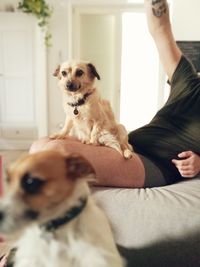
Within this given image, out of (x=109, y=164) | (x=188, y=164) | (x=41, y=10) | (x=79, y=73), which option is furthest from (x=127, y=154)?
(x=41, y=10)

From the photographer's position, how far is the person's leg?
114 cm

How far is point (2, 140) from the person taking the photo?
453cm

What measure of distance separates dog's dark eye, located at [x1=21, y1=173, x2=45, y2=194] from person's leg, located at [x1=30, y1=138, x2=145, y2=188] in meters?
0.48

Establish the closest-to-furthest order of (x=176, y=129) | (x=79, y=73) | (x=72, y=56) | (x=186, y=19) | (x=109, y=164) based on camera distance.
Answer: (x=109, y=164) → (x=176, y=129) → (x=79, y=73) → (x=186, y=19) → (x=72, y=56)

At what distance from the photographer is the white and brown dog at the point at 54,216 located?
0.61 metres

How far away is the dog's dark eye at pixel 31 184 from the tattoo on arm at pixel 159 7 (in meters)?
1.10

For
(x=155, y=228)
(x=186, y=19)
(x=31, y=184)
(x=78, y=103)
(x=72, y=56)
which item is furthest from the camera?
(x=72, y=56)

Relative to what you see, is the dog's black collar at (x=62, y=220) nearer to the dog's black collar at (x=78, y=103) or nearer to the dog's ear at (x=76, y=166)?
the dog's ear at (x=76, y=166)

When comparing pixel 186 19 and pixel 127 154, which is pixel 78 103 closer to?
pixel 127 154

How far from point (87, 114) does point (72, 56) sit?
125 inches

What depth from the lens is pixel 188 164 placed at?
125 cm

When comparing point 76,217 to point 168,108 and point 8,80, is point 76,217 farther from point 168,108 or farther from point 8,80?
point 8,80

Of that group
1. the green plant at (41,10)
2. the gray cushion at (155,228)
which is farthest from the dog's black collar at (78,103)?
the green plant at (41,10)

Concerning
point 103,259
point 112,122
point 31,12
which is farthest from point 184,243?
point 31,12
